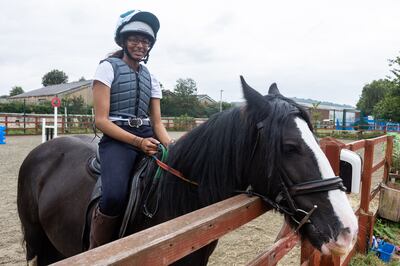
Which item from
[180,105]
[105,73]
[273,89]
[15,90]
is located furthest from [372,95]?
[15,90]

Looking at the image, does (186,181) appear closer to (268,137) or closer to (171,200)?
(171,200)

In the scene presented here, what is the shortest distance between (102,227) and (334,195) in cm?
143

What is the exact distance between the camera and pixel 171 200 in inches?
74.0

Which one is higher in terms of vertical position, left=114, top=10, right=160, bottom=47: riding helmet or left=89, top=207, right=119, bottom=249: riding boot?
left=114, top=10, right=160, bottom=47: riding helmet

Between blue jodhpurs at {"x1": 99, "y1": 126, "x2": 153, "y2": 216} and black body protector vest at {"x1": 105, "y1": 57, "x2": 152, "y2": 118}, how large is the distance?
135 millimetres

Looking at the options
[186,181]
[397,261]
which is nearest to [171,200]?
[186,181]

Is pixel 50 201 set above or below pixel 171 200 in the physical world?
below

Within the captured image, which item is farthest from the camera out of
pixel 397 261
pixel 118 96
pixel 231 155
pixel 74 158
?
pixel 397 261

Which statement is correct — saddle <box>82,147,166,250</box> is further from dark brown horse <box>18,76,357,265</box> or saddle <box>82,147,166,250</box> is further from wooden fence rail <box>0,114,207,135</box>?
wooden fence rail <box>0,114,207,135</box>

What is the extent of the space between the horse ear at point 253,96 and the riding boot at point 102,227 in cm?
116

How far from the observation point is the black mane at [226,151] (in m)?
1.57

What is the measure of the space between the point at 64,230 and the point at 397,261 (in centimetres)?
386

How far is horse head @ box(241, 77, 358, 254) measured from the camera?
1370 millimetres

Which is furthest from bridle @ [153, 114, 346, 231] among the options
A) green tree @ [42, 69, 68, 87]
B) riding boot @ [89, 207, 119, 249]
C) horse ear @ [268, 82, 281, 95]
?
green tree @ [42, 69, 68, 87]
